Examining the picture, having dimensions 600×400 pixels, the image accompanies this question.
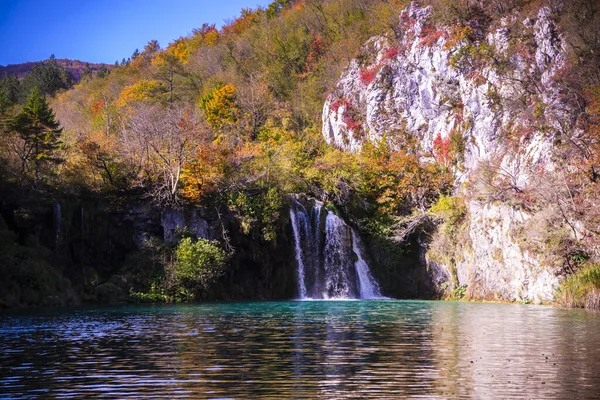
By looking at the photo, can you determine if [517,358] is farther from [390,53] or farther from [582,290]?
[390,53]

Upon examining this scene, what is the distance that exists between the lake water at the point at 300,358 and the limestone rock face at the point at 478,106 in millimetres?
15077

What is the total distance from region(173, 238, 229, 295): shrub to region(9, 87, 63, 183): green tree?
31.1 ft

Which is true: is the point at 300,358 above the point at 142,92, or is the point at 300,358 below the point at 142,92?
below

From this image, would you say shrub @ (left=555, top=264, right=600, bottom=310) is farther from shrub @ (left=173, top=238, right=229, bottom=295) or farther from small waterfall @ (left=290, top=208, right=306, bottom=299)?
shrub @ (left=173, top=238, right=229, bottom=295)

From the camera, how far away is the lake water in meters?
10.3

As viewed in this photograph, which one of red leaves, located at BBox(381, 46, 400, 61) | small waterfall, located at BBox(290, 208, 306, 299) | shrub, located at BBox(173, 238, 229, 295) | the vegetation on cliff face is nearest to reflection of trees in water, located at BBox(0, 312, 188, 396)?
shrub, located at BBox(173, 238, 229, 295)

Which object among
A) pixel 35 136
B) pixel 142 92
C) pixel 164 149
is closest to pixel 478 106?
pixel 164 149

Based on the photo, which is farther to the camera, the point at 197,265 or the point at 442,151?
the point at 442,151

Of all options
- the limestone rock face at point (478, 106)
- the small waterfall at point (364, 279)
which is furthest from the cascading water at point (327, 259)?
the limestone rock face at point (478, 106)

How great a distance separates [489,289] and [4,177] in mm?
28564

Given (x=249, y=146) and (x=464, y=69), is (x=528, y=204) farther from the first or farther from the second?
(x=249, y=146)

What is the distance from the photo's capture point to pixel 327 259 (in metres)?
42.7

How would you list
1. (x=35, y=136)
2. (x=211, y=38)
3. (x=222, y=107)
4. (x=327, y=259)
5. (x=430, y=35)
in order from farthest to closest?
(x=211, y=38)
(x=222, y=107)
(x=430, y=35)
(x=327, y=259)
(x=35, y=136)

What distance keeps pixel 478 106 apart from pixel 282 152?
14717 millimetres
